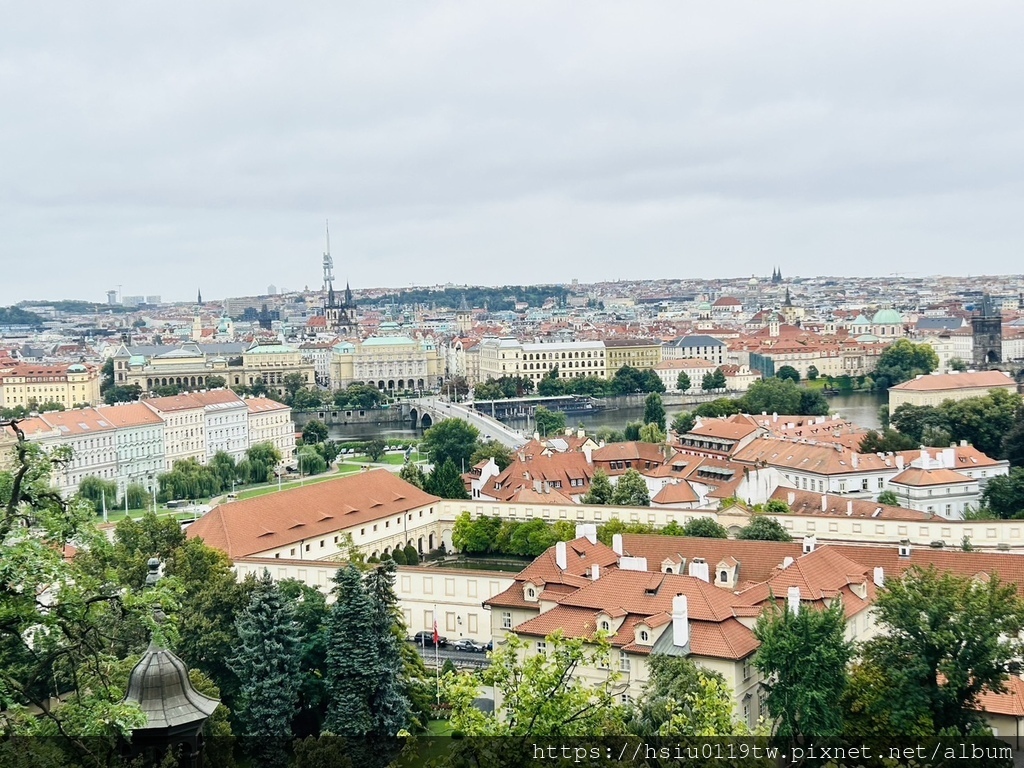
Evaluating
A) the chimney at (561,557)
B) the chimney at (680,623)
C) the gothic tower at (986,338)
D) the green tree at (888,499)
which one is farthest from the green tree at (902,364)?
the chimney at (680,623)

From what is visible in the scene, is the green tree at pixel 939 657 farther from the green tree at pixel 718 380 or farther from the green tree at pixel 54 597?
the green tree at pixel 718 380

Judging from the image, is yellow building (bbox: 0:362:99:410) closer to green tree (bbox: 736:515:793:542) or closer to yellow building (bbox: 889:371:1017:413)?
yellow building (bbox: 889:371:1017:413)

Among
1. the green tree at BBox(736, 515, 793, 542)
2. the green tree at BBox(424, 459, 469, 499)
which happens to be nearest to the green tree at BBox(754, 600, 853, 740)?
the green tree at BBox(736, 515, 793, 542)

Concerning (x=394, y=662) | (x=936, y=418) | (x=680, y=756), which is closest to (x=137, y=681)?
(x=680, y=756)

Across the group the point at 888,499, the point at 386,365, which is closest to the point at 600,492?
the point at 888,499

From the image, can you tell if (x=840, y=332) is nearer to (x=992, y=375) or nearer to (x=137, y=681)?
(x=992, y=375)

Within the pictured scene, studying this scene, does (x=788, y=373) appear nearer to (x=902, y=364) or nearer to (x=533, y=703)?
(x=902, y=364)
